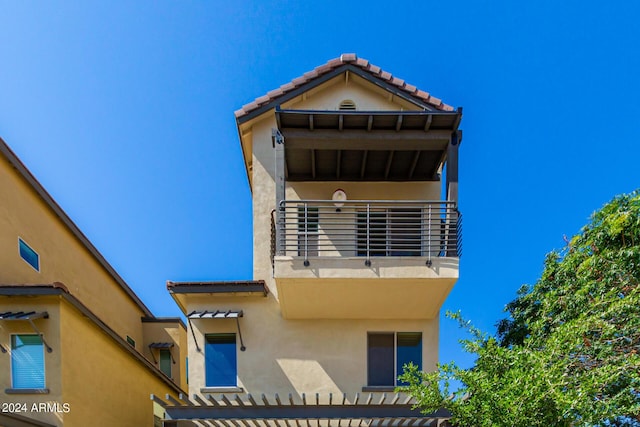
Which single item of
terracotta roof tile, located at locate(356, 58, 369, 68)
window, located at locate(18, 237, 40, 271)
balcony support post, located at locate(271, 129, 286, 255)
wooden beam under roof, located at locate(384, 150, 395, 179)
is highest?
terracotta roof tile, located at locate(356, 58, 369, 68)

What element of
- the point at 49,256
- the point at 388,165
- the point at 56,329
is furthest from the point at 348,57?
the point at 49,256

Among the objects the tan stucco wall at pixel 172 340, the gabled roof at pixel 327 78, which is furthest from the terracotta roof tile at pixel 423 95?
the tan stucco wall at pixel 172 340

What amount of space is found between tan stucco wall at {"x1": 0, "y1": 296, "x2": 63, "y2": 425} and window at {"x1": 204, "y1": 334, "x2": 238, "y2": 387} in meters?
3.08

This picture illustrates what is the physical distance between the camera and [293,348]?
30.2 feet

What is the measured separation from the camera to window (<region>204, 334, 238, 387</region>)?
9.04m

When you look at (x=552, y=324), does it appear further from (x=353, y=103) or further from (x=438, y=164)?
(x=353, y=103)

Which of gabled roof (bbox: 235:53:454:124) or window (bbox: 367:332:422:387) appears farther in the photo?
gabled roof (bbox: 235:53:454:124)

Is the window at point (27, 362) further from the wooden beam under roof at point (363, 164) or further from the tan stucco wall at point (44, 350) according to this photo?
the wooden beam under roof at point (363, 164)

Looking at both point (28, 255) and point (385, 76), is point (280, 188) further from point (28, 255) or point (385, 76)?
point (28, 255)

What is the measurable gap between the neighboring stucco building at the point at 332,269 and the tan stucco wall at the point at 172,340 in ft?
23.6

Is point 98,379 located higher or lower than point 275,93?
lower

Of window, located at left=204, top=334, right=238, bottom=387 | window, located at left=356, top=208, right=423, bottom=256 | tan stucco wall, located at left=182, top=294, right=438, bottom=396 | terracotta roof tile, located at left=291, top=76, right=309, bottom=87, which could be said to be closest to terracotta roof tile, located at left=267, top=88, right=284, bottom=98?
terracotta roof tile, located at left=291, top=76, right=309, bottom=87

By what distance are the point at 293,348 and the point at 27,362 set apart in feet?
19.2

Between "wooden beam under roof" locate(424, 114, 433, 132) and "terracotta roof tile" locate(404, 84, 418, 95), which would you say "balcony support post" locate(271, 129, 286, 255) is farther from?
"terracotta roof tile" locate(404, 84, 418, 95)
